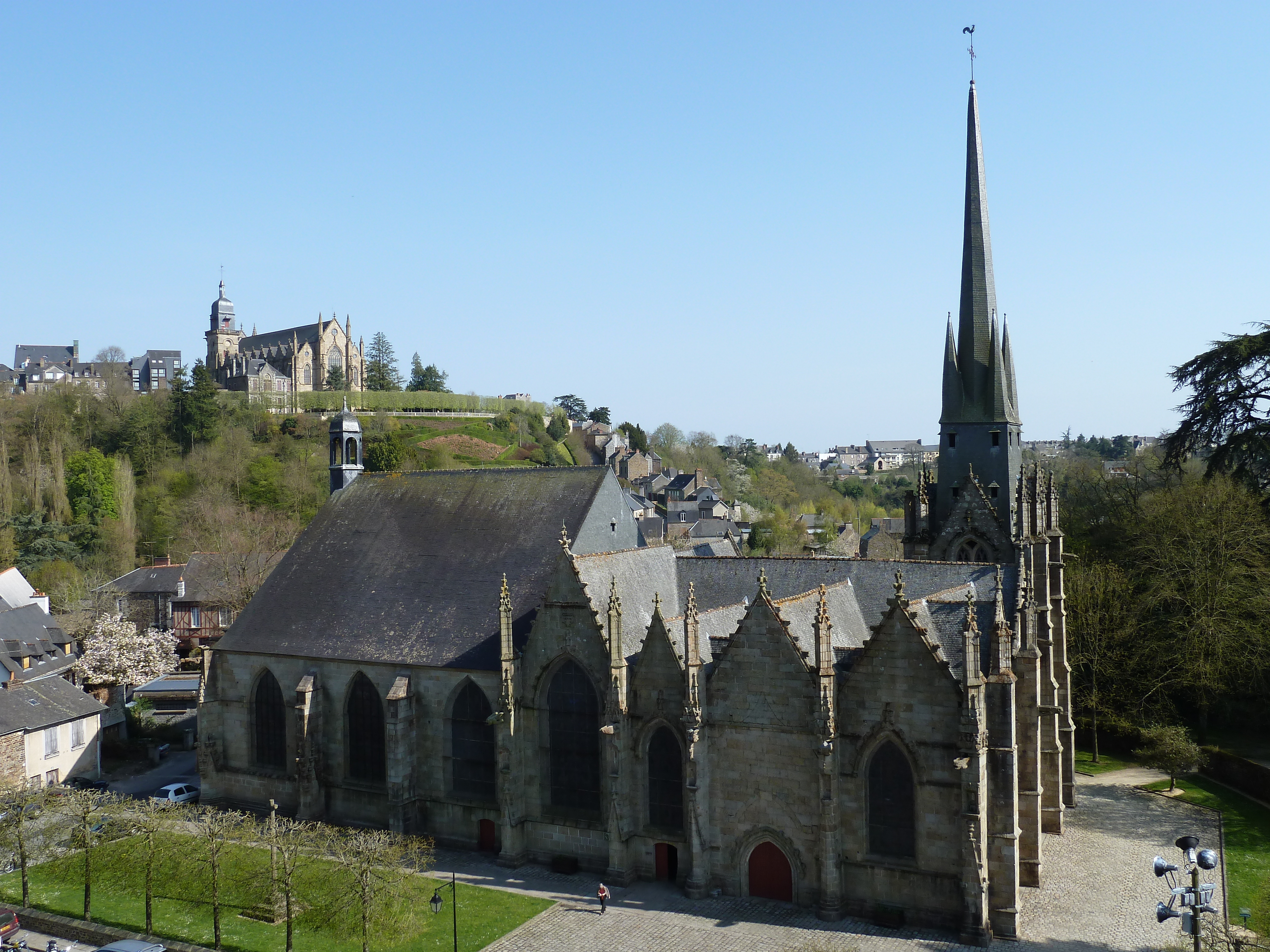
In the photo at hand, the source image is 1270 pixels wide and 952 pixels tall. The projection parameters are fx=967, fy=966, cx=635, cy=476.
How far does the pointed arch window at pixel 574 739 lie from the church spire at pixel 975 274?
17590mm

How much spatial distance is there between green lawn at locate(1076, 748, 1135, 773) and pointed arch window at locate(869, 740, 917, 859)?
61.0 ft

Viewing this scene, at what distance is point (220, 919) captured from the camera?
26.9 meters

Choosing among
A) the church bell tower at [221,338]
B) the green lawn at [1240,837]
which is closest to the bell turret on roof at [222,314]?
the church bell tower at [221,338]

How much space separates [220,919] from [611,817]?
11221 mm

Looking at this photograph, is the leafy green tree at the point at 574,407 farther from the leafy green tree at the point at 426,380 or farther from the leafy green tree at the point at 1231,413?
the leafy green tree at the point at 1231,413

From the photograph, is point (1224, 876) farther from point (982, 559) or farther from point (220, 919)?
point (220, 919)

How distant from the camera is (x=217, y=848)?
27.1 m

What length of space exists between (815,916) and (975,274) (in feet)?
75.8

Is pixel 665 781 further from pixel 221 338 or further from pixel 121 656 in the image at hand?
pixel 221 338

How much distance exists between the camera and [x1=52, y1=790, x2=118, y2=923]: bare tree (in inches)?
1085

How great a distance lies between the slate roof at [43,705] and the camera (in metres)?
38.9

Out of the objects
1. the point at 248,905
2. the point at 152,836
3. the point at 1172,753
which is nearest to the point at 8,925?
the point at 152,836

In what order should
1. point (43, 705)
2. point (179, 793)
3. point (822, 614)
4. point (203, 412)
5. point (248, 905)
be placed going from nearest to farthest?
point (822, 614), point (248, 905), point (179, 793), point (43, 705), point (203, 412)

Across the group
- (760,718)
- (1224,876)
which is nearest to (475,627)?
(760,718)
